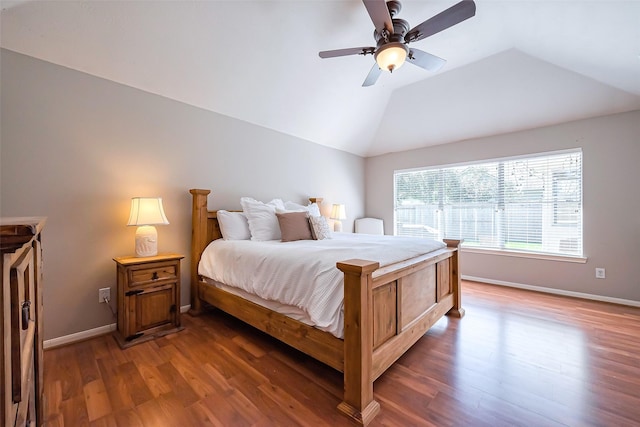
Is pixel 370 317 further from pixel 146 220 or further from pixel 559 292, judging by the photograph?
pixel 559 292

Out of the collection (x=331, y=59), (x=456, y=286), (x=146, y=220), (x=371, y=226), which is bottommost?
(x=456, y=286)

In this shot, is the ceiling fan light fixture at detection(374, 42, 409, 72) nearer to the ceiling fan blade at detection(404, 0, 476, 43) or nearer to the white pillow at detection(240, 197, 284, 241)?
the ceiling fan blade at detection(404, 0, 476, 43)

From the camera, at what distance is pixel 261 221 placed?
2.92 metres

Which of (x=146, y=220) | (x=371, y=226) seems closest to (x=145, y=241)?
A: (x=146, y=220)

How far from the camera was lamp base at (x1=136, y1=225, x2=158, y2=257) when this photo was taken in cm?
239

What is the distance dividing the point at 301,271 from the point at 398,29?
6.64ft

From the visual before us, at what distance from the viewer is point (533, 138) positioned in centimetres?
374

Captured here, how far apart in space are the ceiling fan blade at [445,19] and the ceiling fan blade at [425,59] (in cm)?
17

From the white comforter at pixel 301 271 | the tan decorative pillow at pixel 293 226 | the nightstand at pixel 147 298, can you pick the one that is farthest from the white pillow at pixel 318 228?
the nightstand at pixel 147 298

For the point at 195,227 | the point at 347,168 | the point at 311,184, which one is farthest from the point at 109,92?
the point at 347,168

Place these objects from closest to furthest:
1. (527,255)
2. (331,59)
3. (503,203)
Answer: (331,59) → (527,255) → (503,203)

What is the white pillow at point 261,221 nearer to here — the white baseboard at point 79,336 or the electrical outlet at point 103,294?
the electrical outlet at point 103,294

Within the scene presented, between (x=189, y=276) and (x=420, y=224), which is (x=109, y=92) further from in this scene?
(x=420, y=224)

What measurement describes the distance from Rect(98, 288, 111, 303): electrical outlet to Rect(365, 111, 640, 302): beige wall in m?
4.87
